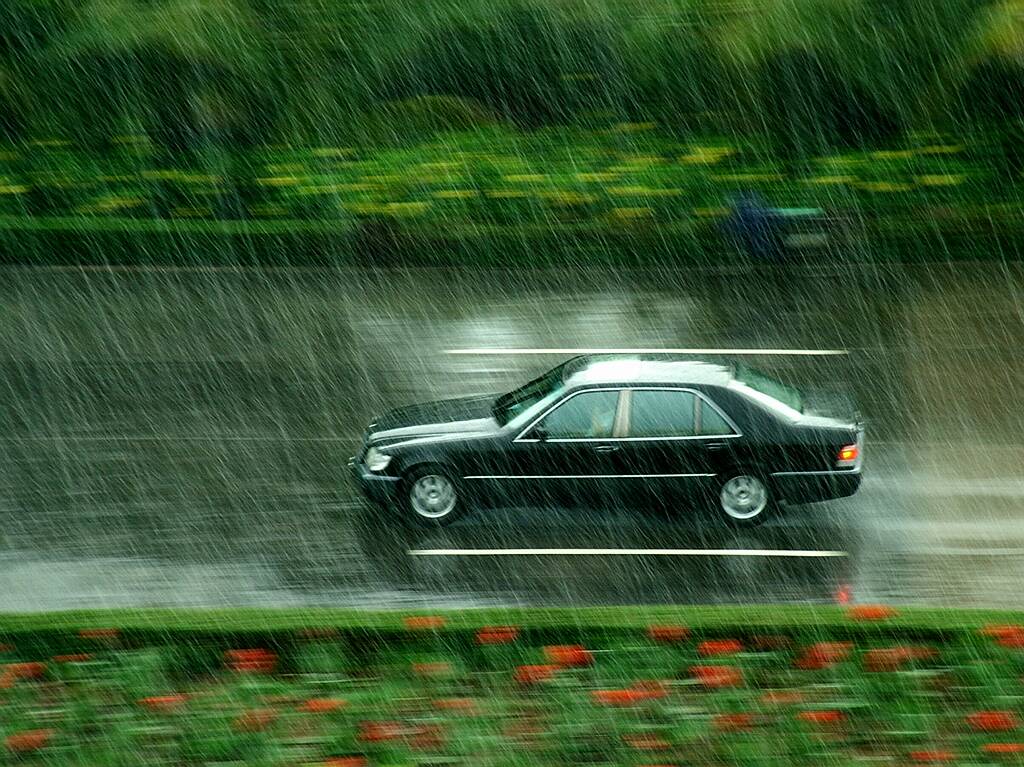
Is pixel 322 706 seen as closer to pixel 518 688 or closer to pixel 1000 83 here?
pixel 518 688

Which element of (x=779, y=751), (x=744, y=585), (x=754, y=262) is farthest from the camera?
(x=754, y=262)

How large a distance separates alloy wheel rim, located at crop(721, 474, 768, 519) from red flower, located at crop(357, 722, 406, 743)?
15.4 ft

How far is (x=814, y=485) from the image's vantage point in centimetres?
1092

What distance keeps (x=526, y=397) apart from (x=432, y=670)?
4.09 meters

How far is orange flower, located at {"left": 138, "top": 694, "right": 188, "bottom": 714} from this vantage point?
7.16m

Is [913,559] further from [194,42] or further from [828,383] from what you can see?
[194,42]

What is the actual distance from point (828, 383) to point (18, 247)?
11.6m

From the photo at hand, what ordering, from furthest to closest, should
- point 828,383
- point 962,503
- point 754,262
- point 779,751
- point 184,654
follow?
point 754,262 < point 828,383 < point 962,503 < point 184,654 < point 779,751

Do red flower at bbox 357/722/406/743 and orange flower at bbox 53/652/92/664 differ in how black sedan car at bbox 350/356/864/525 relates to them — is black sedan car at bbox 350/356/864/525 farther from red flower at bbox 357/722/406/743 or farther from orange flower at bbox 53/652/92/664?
red flower at bbox 357/722/406/743

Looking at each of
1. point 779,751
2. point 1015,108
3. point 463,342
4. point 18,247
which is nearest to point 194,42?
point 18,247

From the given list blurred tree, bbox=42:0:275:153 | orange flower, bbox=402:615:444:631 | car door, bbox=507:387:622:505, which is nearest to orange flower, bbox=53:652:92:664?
orange flower, bbox=402:615:444:631

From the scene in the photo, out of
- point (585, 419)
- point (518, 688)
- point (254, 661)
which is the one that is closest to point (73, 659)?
point (254, 661)

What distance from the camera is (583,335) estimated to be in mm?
15992

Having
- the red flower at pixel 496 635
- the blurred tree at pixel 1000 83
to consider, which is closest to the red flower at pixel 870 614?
the red flower at pixel 496 635
